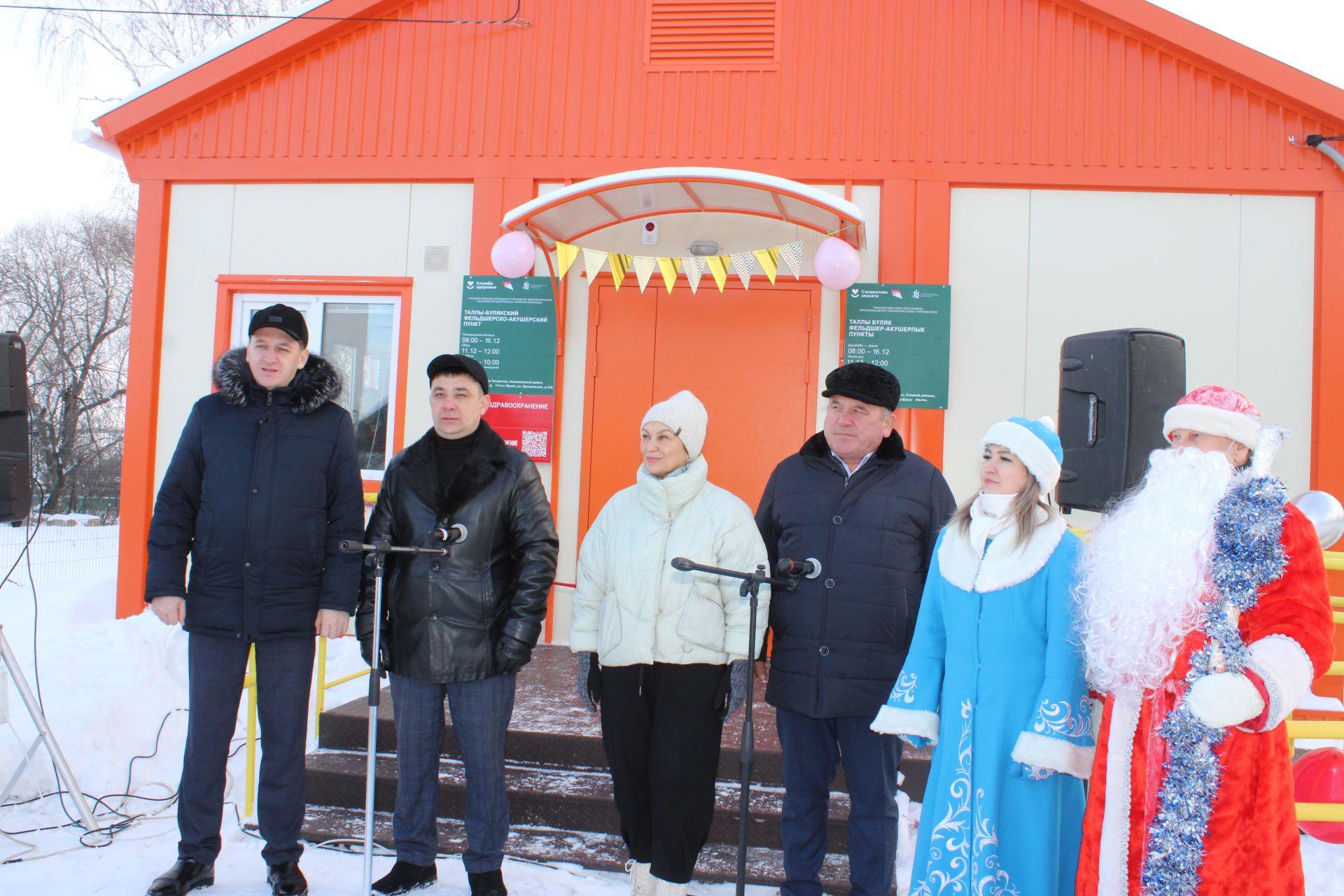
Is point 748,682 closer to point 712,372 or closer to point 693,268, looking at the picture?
point 712,372

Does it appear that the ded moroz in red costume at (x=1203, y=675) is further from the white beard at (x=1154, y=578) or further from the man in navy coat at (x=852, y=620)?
the man in navy coat at (x=852, y=620)

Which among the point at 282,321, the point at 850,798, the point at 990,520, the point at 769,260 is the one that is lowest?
→ the point at 850,798

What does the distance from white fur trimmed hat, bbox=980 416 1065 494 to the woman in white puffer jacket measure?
0.85 metres

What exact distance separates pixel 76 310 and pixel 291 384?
97.1 ft

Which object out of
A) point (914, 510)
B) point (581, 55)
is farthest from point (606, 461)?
point (914, 510)

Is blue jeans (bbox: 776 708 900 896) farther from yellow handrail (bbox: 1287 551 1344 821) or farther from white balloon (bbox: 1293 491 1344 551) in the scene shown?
white balloon (bbox: 1293 491 1344 551)

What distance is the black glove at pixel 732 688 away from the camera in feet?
9.96

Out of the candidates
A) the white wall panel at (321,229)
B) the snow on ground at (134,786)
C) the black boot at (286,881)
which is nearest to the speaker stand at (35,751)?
the snow on ground at (134,786)

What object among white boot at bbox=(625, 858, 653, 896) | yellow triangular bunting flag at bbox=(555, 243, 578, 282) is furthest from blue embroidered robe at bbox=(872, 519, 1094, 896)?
yellow triangular bunting flag at bbox=(555, 243, 578, 282)

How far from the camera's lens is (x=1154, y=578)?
232 cm

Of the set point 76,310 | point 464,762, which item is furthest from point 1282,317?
point 76,310

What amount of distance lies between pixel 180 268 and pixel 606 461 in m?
3.20

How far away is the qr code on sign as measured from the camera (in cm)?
594

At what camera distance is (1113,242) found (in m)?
5.73
